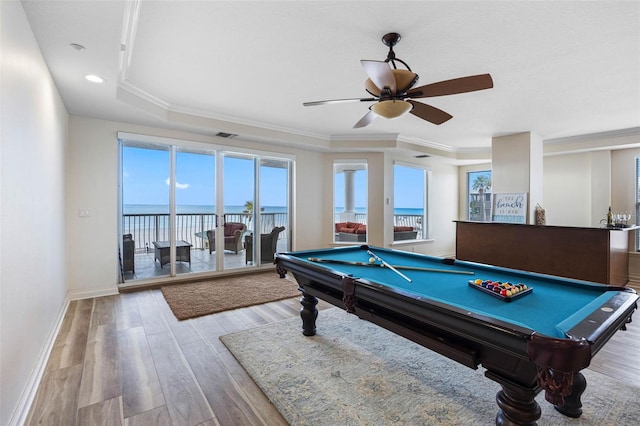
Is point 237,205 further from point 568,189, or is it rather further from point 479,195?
point 568,189

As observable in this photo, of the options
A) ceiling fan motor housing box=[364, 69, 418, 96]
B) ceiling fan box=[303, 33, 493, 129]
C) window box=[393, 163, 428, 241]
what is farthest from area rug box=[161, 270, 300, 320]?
window box=[393, 163, 428, 241]

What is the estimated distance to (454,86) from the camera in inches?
87.1

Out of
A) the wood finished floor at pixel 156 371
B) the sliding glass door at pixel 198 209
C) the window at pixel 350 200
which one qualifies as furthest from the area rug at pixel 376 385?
the window at pixel 350 200

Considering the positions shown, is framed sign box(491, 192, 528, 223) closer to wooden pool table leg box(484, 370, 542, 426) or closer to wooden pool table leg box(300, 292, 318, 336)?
wooden pool table leg box(300, 292, 318, 336)

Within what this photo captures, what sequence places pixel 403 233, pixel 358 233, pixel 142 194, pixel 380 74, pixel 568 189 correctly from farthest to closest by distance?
1. pixel 403 233
2. pixel 358 233
3. pixel 568 189
4. pixel 142 194
5. pixel 380 74

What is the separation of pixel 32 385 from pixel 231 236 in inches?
144

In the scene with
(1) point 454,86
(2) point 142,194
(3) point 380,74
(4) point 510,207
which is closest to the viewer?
(3) point 380,74

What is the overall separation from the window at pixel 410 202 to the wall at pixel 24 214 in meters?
5.67

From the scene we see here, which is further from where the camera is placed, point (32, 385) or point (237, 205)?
point (237, 205)

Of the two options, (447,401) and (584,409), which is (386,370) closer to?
(447,401)

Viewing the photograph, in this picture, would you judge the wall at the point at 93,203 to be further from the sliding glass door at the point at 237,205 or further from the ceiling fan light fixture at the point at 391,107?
the ceiling fan light fixture at the point at 391,107

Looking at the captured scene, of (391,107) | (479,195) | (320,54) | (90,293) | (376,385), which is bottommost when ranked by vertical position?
(376,385)

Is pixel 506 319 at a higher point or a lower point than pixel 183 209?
lower

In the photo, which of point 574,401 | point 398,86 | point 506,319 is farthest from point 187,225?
point 574,401
